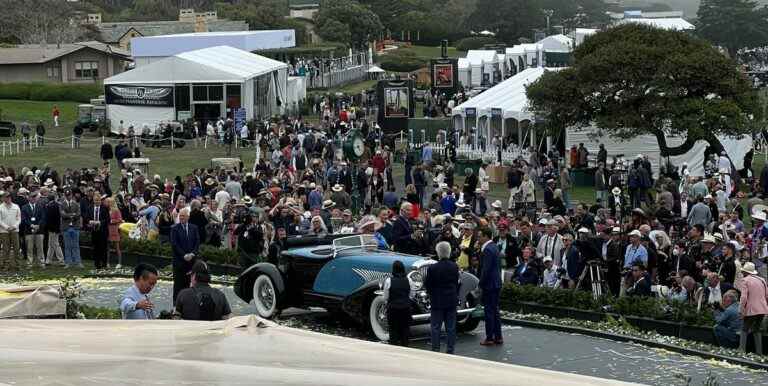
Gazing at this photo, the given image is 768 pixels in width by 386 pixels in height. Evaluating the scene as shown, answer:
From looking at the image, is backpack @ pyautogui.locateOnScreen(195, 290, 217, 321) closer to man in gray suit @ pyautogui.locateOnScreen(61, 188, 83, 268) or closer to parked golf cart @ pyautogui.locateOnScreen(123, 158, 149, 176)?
man in gray suit @ pyautogui.locateOnScreen(61, 188, 83, 268)

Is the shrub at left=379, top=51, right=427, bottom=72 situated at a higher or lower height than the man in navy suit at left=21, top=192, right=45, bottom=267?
higher

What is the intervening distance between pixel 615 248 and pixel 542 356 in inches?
137

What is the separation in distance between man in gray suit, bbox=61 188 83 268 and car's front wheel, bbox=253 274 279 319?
269 inches

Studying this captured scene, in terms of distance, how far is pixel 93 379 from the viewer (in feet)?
25.3

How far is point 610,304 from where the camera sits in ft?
59.6

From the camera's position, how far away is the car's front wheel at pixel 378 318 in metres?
16.7

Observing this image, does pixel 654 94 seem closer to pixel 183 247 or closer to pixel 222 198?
pixel 222 198

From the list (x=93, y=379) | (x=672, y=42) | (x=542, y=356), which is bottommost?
(x=542, y=356)

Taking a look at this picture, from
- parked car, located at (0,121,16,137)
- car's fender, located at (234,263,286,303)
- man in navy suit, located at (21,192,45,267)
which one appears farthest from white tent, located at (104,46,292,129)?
car's fender, located at (234,263,286,303)

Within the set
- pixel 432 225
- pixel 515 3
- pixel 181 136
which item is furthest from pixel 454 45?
pixel 432 225

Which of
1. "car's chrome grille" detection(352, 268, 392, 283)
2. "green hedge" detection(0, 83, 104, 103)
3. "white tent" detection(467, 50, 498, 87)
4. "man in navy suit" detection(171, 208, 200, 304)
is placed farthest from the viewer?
"white tent" detection(467, 50, 498, 87)

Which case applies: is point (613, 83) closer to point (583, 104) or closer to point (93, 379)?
point (583, 104)

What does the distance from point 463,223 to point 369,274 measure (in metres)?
5.17

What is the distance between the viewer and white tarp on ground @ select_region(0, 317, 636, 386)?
7.48 metres
